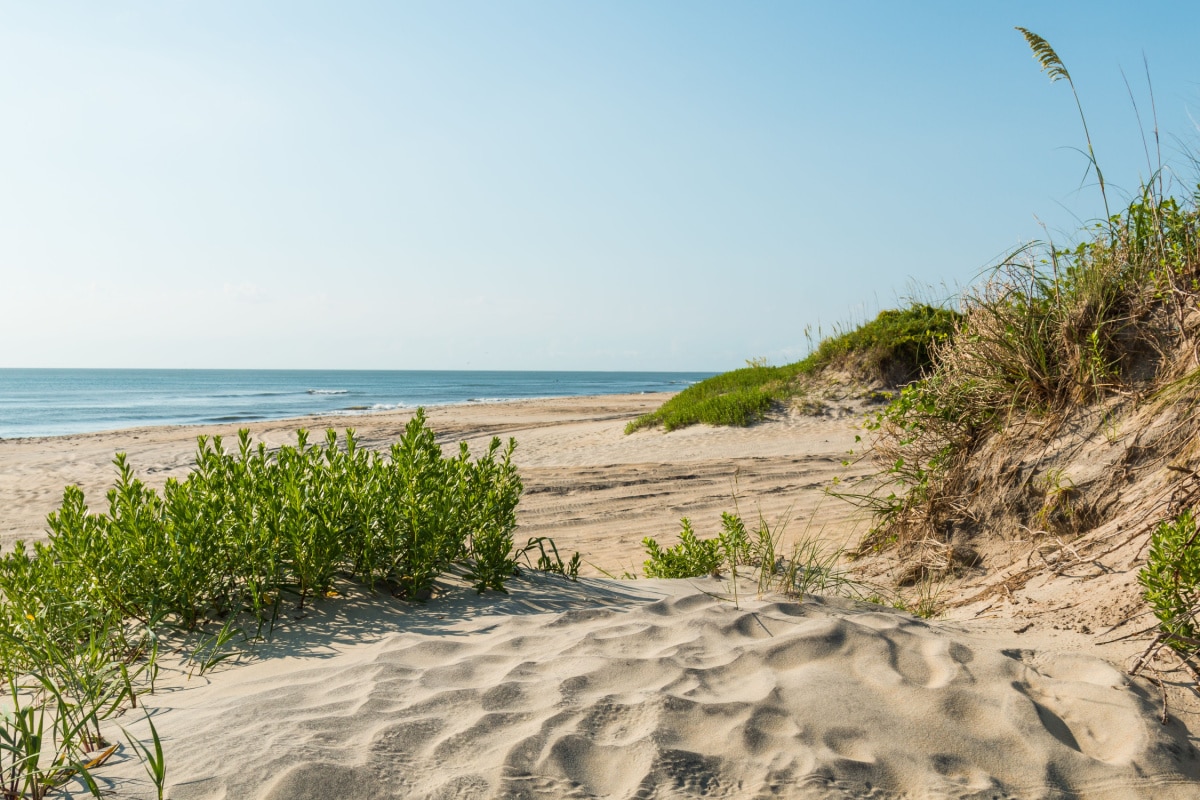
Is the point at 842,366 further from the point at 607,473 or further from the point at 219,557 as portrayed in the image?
the point at 219,557

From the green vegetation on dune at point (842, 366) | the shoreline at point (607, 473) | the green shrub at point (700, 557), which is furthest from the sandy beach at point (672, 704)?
the green vegetation on dune at point (842, 366)

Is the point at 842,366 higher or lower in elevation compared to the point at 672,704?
higher

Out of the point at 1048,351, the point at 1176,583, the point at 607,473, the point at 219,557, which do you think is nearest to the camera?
the point at 1176,583

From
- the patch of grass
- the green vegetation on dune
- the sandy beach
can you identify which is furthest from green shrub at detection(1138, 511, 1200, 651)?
the green vegetation on dune

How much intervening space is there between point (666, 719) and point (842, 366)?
15793mm

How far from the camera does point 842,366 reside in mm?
17172

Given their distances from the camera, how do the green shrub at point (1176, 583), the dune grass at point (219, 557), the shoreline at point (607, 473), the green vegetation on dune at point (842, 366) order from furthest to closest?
the green vegetation on dune at point (842, 366)
the shoreline at point (607, 473)
the dune grass at point (219, 557)
the green shrub at point (1176, 583)

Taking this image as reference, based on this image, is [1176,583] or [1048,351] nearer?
[1176,583]

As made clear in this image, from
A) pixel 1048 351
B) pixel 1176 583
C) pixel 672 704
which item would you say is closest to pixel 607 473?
pixel 1048 351

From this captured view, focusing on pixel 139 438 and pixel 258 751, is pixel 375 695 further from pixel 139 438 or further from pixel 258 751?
pixel 139 438

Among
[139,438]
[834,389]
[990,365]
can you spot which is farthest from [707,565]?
[139,438]

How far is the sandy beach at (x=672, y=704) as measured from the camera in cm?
216

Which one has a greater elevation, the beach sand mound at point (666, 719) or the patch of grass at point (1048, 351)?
the patch of grass at point (1048, 351)

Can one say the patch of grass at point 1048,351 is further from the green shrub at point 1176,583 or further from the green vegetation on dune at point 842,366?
the green vegetation on dune at point 842,366
